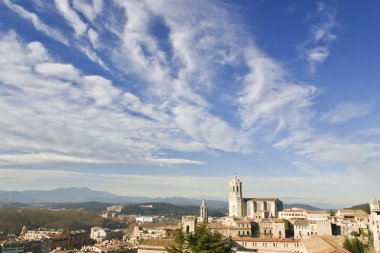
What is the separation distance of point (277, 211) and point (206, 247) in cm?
6041

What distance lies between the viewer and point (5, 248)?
284 ft

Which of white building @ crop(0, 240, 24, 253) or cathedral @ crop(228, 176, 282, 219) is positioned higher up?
cathedral @ crop(228, 176, 282, 219)

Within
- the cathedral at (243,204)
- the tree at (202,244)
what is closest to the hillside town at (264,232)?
the cathedral at (243,204)

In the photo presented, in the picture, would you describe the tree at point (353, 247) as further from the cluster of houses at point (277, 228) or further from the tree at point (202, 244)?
the tree at point (202, 244)

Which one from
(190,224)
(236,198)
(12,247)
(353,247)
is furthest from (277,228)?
(12,247)

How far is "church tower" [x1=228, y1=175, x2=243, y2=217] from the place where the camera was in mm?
93250

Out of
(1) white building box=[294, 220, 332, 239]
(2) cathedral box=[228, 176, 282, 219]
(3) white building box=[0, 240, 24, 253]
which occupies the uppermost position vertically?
(2) cathedral box=[228, 176, 282, 219]

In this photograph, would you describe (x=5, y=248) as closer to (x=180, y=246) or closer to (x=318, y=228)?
(x=180, y=246)

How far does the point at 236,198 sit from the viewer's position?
93625 millimetres

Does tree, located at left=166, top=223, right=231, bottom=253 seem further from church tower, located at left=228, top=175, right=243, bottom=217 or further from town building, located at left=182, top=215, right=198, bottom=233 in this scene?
church tower, located at left=228, top=175, right=243, bottom=217

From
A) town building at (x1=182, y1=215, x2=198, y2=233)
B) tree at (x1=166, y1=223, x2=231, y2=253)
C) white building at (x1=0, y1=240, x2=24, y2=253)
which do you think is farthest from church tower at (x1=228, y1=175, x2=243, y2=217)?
white building at (x1=0, y1=240, x2=24, y2=253)

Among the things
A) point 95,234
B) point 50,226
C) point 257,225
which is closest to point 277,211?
point 257,225

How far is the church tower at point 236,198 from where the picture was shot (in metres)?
93.2

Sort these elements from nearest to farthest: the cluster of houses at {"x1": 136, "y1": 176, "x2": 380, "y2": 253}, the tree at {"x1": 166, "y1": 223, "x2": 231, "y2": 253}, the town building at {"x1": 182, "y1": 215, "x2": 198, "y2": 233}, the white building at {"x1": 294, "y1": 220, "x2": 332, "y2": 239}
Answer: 1. the tree at {"x1": 166, "y1": 223, "x2": 231, "y2": 253}
2. the cluster of houses at {"x1": 136, "y1": 176, "x2": 380, "y2": 253}
3. the town building at {"x1": 182, "y1": 215, "x2": 198, "y2": 233}
4. the white building at {"x1": 294, "y1": 220, "x2": 332, "y2": 239}
